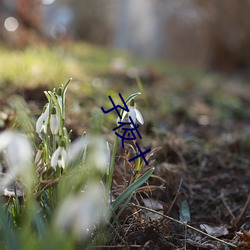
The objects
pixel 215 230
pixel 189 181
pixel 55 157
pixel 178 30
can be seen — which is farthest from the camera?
pixel 178 30

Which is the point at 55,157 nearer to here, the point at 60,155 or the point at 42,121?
the point at 60,155

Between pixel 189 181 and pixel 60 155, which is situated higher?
pixel 60 155

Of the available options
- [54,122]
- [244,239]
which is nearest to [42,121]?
[54,122]

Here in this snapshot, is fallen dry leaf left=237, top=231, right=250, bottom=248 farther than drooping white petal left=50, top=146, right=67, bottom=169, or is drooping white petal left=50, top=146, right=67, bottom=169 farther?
fallen dry leaf left=237, top=231, right=250, bottom=248

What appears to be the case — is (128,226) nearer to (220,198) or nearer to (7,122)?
(220,198)

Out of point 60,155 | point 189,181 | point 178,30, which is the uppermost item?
point 60,155

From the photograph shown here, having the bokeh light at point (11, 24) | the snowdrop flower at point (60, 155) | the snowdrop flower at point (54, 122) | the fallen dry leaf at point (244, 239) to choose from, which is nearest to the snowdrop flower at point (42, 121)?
the snowdrop flower at point (54, 122)

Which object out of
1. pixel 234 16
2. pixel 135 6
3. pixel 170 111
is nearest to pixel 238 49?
pixel 234 16

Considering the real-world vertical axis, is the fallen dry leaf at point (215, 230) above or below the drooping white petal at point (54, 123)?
below

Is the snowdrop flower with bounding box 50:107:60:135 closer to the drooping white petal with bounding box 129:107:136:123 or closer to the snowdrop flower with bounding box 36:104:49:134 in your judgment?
the snowdrop flower with bounding box 36:104:49:134

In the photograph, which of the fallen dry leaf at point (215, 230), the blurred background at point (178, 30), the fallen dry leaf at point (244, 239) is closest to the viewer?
the fallen dry leaf at point (244, 239)

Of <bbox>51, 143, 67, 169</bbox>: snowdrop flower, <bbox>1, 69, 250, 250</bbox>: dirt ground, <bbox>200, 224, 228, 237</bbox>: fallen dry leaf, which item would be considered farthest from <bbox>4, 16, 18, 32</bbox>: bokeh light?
<bbox>51, 143, 67, 169</bbox>: snowdrop flower

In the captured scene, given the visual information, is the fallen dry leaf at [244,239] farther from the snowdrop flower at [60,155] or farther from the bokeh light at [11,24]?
the bokeh light at [11,24]
